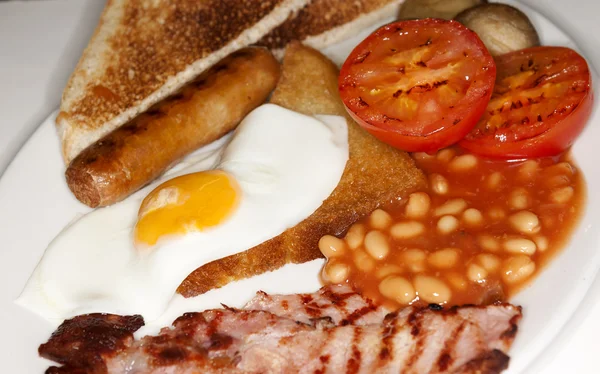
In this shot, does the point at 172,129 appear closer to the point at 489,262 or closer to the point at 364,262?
the point at 364,262

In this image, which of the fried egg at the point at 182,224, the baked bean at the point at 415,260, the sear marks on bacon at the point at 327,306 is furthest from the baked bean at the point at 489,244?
the fried egg at the point at 182,224

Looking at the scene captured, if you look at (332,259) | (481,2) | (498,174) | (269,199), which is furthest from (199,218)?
(481,2)

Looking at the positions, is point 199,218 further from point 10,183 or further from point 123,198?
point 10,183

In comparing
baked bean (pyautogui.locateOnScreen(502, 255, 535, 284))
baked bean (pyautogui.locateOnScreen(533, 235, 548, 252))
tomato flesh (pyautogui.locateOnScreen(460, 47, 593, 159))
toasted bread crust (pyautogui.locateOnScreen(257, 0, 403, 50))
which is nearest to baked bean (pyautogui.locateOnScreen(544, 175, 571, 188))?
tomato flesh (pyautogui.locateOnScreen(460, 47, 593, 159))

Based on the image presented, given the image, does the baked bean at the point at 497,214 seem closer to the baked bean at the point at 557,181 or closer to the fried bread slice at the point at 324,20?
the baked bean at the point at 557,181

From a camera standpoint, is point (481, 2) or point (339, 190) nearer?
point (339, 190)

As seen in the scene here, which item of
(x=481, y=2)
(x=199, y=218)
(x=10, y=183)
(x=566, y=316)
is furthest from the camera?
(x=481, y=2)
